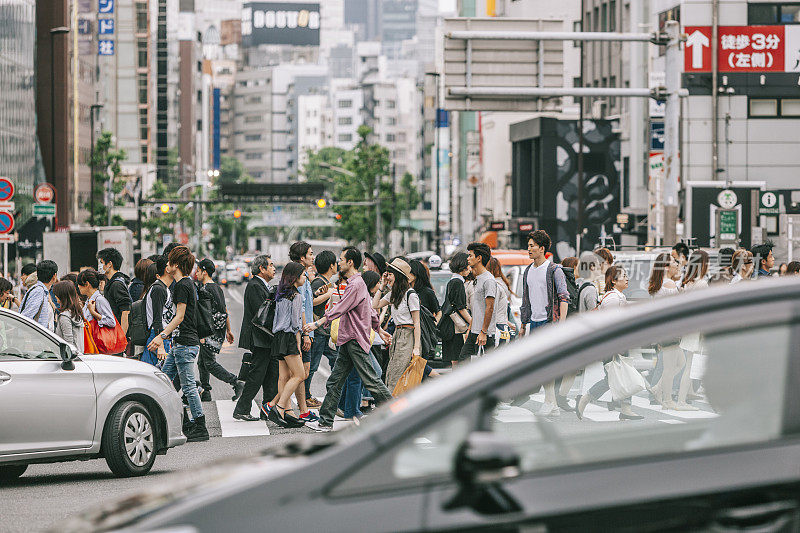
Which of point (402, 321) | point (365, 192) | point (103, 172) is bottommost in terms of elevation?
point (402, 321)

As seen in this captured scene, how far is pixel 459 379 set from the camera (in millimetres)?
3484

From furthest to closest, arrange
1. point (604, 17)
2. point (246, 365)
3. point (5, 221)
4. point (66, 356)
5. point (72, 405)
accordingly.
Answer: point (604, 17)
point (5, 221)
point (246, 365)
point (72, 405)
point (66, 356)

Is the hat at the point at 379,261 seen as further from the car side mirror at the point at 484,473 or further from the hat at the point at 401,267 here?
the car side mirror at the point at 484,473

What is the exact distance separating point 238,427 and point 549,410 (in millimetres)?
10017

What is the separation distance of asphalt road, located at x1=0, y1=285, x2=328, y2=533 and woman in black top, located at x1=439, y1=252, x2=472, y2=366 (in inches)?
85.6

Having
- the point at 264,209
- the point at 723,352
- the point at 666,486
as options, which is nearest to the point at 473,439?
the point at 666,486

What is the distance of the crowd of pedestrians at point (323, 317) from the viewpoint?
1245cm

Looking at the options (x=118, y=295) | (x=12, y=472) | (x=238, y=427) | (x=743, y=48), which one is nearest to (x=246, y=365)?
(x=238, y=427)

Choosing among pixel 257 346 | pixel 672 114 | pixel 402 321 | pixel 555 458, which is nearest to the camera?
pixel 555 458

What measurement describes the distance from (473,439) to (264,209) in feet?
506

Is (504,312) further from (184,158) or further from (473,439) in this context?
(184,158)

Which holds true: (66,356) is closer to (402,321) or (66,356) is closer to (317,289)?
(402,321)

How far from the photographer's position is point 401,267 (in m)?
13.4

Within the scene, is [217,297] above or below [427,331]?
above
